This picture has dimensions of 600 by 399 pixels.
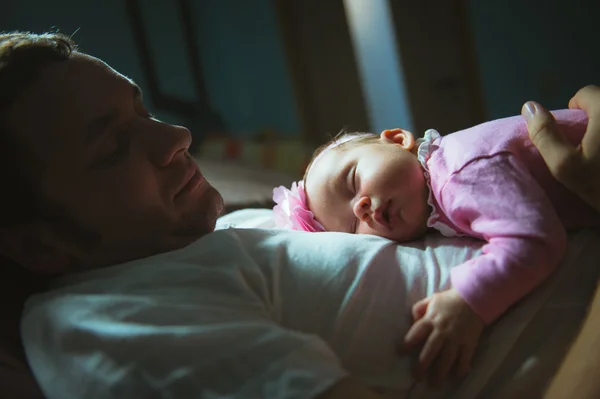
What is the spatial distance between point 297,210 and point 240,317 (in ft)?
1.26

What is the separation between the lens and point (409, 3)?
2254 mm

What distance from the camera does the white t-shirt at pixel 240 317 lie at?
619 mm

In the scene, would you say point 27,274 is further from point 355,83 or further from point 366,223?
point 355,83

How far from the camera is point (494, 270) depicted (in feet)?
2.35

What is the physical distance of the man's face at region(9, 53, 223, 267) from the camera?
78cm

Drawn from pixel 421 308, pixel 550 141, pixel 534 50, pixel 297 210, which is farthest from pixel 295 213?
pixel 534 50

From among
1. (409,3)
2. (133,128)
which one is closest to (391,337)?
(133,128)

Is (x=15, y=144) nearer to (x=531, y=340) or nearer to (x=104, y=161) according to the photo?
(x=104, y=161)

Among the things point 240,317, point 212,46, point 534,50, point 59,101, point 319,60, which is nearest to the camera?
point 240,317

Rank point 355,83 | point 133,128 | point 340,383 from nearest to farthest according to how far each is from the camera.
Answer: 1. point 340,383
2. point 133,128
3. point 355,83

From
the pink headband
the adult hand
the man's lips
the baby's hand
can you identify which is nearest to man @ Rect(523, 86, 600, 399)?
the adult hand

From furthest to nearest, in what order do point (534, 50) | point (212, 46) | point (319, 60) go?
point (212, 46) → point (319, 60) → point (534, 50)

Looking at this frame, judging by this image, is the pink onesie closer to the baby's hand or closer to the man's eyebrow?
the baby's hand

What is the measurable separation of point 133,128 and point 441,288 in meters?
0.53
